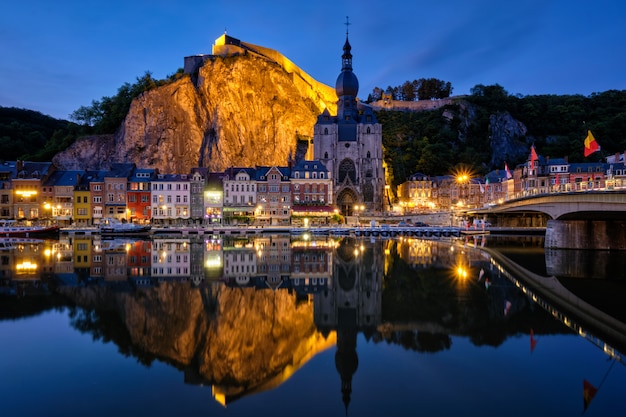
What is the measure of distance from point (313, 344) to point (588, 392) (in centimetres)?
589

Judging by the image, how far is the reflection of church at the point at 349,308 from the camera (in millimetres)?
10117

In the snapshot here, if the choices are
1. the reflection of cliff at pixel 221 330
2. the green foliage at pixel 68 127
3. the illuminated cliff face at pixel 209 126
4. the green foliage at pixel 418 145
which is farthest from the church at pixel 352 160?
the reflection of cliff at pixel 221 330

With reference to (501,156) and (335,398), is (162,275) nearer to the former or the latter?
(335,398)

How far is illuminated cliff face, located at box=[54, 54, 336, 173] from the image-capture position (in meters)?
74.4

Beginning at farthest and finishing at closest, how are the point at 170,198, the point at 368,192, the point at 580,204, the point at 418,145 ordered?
1. the point at 418,145
2. the point at 368,192
3. the point at 170,198
4. the point at 580,204

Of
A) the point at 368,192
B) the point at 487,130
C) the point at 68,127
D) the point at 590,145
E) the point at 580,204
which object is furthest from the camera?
the point at 487,130

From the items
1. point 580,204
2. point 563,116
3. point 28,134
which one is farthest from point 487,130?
point 28,134

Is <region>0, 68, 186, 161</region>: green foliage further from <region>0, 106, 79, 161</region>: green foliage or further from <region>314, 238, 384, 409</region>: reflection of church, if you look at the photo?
<region>314, 238, 384, 409</region>: reflection of church

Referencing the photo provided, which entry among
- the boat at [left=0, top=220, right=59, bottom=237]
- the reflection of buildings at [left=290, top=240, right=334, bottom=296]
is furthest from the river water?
the boat at [left=0, top=220, right=59, bottom=237]

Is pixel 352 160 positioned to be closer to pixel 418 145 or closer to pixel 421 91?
pixel 418 145

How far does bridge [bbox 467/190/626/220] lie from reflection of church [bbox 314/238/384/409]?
43.3ft

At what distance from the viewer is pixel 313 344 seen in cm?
1109

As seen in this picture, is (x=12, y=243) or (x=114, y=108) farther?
(x=114, y=108)

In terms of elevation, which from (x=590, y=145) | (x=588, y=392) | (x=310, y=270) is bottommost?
(x=588, y=392)
